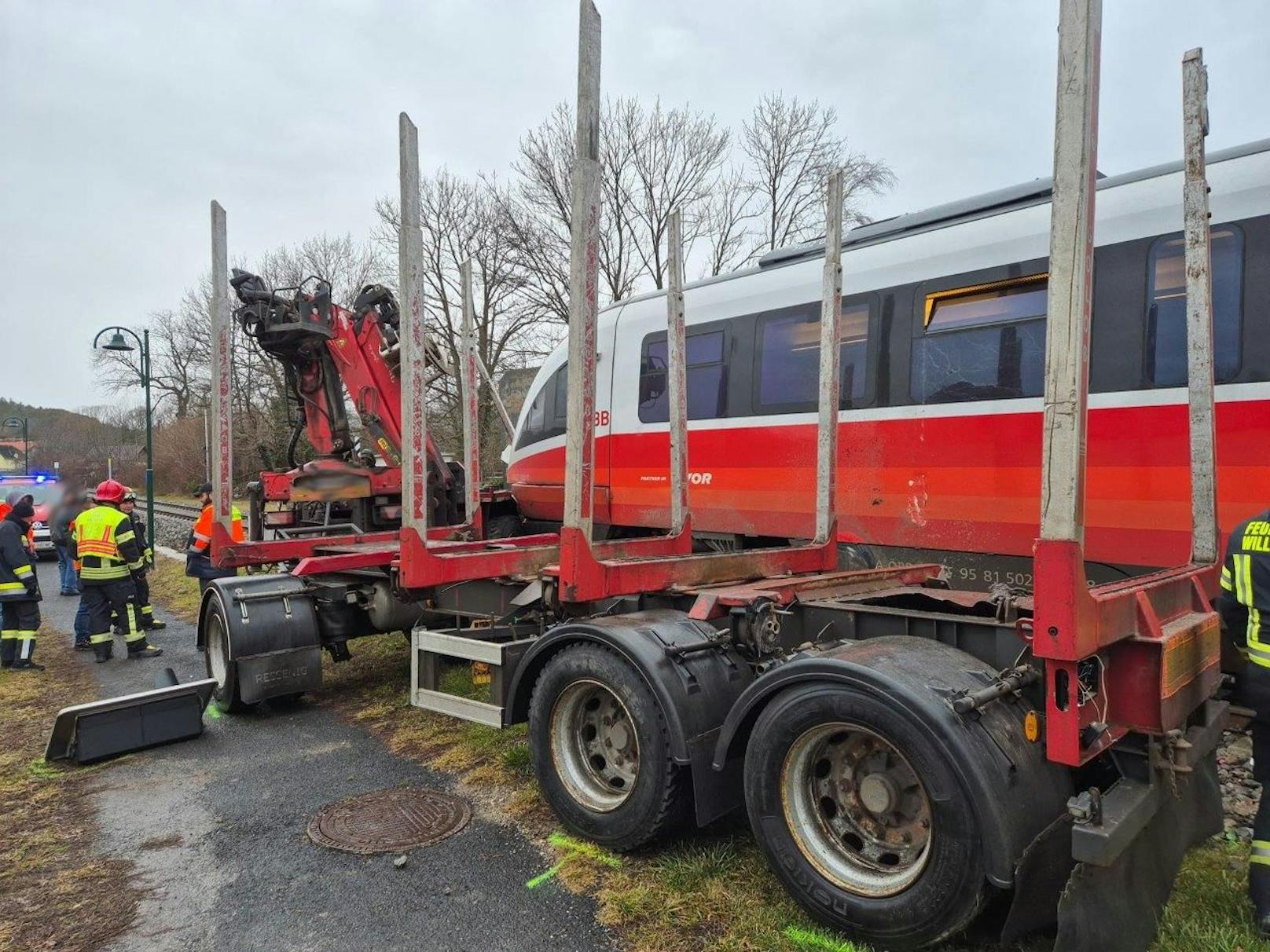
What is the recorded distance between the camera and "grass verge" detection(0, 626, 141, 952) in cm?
317

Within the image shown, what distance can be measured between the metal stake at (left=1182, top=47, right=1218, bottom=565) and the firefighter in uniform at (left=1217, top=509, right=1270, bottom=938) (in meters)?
0.75

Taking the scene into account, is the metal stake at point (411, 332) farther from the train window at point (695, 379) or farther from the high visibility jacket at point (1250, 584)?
the high visibility jacket at point (1250, 584)

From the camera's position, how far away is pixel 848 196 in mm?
26172

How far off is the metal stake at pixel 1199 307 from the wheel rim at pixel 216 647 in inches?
243

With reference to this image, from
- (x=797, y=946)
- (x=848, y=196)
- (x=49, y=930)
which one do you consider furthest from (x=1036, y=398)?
(x=848, y=196)

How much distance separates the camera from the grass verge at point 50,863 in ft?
10.4

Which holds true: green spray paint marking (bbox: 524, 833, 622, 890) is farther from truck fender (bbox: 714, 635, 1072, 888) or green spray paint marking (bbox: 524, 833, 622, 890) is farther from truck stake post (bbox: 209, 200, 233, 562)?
truck stake post (bbox: 209, 200, 233, 562)

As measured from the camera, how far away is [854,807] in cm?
288

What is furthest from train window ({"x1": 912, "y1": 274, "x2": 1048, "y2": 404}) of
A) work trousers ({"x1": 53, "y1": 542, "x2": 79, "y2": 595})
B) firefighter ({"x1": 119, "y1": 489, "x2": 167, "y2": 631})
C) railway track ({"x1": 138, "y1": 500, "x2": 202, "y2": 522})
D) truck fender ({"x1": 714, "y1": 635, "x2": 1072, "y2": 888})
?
railway track ({"x1": 138, "y1": 500, "x2": 202, "y2": 522})

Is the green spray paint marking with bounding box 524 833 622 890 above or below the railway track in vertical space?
above

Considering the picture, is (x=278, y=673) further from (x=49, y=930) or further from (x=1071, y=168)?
(x=1071, y=168)

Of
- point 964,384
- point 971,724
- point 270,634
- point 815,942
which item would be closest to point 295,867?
point 815,942

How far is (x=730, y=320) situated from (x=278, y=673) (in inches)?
192

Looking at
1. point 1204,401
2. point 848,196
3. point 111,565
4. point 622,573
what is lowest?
point 111,565
